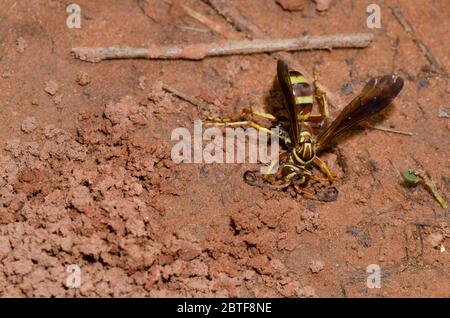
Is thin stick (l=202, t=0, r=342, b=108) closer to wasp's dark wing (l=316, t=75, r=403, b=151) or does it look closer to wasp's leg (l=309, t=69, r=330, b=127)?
wasp's leg (l=309, t=69, r=330, b=127)

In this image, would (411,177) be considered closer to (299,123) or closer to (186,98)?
(299,123)

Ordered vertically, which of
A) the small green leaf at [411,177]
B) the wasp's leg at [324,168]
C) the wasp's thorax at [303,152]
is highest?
the wasp's thorax at [303,152]

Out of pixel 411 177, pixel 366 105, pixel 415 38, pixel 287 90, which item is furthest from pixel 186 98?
pixel 415 38

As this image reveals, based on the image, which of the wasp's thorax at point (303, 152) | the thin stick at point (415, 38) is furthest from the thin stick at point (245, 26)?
the thin stick at point (415, 38)

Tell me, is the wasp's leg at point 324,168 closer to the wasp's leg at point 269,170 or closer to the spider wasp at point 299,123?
the spider wasp at point 299,123

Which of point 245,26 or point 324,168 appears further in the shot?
point 245,26

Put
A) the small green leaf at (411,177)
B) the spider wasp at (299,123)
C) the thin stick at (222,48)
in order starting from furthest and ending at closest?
the thin stick at (222,48) → the small green leaf at (411,177) → the spider wasp at (299,123)
